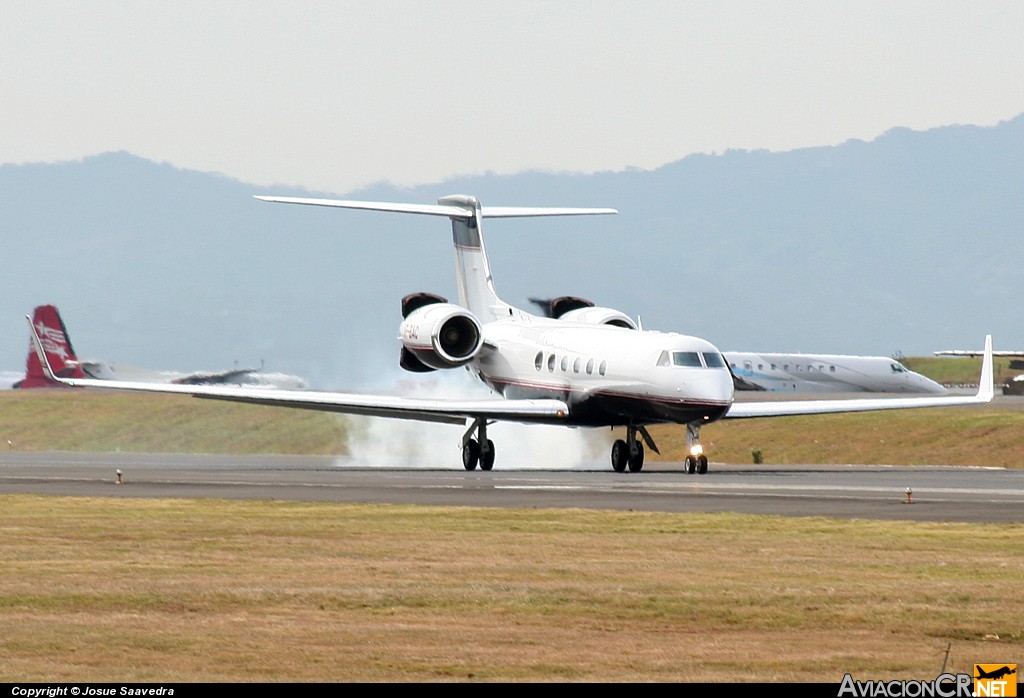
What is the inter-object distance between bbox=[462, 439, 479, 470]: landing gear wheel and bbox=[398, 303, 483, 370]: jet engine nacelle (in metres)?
2.74

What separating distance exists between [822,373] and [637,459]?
67594mm

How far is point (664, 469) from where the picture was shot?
49.0 m

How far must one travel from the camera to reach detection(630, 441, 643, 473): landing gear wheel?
46.4 m

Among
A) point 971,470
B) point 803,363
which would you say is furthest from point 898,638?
point 803,363

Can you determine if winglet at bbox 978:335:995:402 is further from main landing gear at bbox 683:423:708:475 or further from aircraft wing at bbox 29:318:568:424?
aircraft wing at bbox 29:318:568:424

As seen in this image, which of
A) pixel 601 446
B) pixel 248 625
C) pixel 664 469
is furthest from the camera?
pixel 601 446

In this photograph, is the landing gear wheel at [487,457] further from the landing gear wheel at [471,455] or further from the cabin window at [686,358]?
the cabin window at [686,358]

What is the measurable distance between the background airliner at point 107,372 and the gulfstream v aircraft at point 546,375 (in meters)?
40.0

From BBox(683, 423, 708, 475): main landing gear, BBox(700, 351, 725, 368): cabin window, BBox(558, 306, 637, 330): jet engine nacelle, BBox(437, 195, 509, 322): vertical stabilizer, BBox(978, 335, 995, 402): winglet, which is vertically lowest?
BBox(683, 423, 708, 475): main landing gear

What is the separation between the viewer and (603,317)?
52.2 metres

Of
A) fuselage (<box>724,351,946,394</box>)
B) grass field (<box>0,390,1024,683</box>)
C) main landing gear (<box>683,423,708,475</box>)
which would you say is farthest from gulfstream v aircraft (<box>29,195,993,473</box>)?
fuselage (<box>724,351,946,394</box>)

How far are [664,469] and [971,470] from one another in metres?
7.86

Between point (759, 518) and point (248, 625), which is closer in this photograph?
point (248, 625)

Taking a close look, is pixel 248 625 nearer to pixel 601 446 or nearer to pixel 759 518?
pixel 759 518
